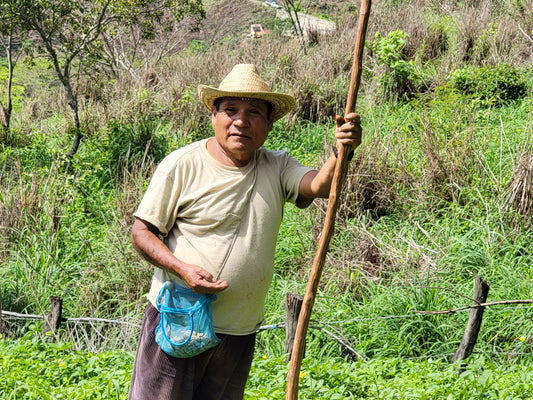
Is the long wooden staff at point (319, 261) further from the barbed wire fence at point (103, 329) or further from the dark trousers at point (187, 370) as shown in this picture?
the barbed wire fence at point (103, 329)

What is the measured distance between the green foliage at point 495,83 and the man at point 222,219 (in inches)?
254

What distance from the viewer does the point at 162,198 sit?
230 cm

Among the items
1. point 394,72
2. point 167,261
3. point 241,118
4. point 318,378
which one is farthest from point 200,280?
point 394,72

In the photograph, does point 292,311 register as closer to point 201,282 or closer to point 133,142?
point 201,282

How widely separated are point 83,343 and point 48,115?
8209 millimetres

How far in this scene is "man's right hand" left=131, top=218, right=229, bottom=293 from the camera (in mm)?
2158

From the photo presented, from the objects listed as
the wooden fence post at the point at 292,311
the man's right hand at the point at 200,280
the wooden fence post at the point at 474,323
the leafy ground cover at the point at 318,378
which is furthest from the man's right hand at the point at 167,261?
the wooden fence post at the point at 474,323

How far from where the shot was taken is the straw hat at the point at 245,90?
2.32 meters

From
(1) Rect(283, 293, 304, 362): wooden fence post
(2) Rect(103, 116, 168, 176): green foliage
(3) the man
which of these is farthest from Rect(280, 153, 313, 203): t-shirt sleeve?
(2) Rect(103, 116, 168, 176): green foliage

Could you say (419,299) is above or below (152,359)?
below

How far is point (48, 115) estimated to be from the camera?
483 inches

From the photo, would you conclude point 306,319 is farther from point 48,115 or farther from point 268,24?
point 268,24

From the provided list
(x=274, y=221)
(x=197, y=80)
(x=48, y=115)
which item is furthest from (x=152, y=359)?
(x=48, y=115)

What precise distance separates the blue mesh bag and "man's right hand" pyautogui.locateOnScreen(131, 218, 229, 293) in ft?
0.30
